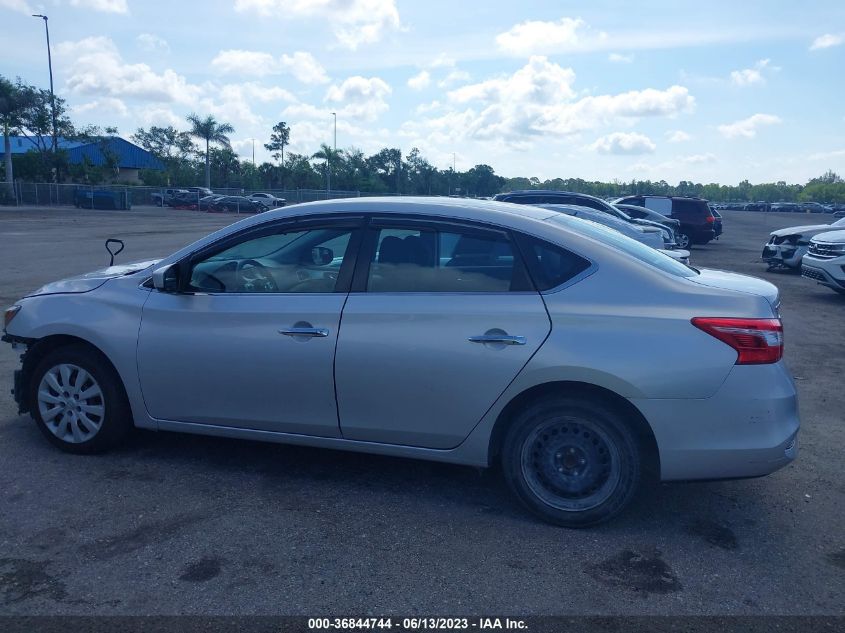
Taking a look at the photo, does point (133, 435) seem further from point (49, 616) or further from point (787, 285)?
point (787, 285)

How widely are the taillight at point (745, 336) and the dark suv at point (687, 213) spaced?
82.7 feet

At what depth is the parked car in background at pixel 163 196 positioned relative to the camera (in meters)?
61.5

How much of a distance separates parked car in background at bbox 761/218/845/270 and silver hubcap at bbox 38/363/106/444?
55.5 feet

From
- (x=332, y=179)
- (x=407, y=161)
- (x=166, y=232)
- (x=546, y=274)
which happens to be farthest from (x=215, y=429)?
(x=332, y=179)

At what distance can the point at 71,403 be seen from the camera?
5152 mm

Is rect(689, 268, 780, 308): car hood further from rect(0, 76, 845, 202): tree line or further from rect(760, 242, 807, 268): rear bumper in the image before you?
rect(0, 76, 845, 202): tree line

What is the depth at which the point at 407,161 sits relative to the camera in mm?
62188

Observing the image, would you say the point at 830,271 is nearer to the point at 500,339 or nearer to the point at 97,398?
the point at 500,339

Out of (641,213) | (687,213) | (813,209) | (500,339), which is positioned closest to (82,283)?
(500,339)

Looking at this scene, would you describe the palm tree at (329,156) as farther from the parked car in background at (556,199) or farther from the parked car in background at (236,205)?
the parked car in background at (556,199)

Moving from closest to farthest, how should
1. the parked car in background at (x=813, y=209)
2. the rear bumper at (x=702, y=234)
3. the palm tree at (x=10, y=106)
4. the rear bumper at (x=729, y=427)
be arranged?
the rear bumper at (x=729, y=427) → the rear bumper at (x=702, y=234) → the palm tree at (x=10, y=106) → the parked car in background at (x=813, y=209)

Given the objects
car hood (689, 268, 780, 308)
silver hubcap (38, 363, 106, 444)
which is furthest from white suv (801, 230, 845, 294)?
silver hubcap (38, 363, 106, 444)

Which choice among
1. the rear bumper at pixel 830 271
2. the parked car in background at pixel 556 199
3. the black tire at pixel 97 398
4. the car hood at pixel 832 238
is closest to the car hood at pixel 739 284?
the black tire at pixel 97 398

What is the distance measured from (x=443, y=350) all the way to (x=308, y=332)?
792 millimetres
